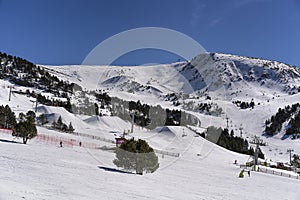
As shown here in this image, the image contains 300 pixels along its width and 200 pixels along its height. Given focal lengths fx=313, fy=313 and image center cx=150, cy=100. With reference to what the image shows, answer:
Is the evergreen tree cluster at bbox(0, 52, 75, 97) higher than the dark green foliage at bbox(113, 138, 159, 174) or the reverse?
higher

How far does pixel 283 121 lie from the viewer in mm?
148750

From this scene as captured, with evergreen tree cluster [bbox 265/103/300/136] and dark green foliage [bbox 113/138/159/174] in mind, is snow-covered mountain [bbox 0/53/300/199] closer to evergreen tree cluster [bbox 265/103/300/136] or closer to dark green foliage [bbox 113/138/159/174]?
dark green foliage [bbox 113/138/159/174]

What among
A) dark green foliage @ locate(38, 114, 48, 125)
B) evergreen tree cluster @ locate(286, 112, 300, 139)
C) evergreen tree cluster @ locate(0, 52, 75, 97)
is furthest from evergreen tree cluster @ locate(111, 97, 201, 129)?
evergreen tree cluster @ locate(286, 112, 300, 139)

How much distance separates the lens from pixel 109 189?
17.6 m

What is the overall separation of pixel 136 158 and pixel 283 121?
13708cm

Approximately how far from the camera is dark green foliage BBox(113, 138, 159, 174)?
2783cm

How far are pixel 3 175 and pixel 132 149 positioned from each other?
1398 cm

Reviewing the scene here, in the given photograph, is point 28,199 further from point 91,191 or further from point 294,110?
point 294,110

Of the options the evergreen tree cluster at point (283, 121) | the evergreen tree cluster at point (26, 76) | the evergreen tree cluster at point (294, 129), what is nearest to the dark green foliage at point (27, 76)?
the evergreen tree cluster at point (26, 76)

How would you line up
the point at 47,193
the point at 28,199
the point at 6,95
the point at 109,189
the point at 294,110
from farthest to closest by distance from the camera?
the point at 294,110
the point at 6,95
the point at 109,189
the point at 47,193
the point at 28,199

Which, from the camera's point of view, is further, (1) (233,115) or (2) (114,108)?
(1) (233,115)

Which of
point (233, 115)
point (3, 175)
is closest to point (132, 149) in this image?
point (3, 175)

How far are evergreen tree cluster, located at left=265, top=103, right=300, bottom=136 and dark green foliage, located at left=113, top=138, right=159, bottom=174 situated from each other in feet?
392

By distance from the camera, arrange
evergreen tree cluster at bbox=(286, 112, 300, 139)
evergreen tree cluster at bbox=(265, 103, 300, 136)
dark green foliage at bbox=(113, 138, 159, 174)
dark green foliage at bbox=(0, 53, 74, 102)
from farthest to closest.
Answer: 1. dark green foliage at bbox=(0, 53, 74, 102)
2. evergreen tree cluster at bbox=(265, 103, 300, 136)
3. evergreen tree cluster at bbox=(286, 112, 300, 139)
4. dark green foliage at bbox=(113, 138, 159, 174)
